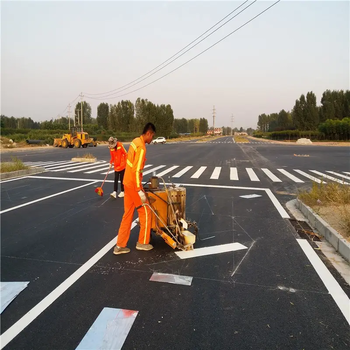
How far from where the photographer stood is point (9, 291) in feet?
11.3

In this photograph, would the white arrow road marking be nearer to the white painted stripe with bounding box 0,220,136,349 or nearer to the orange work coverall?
the white painted stripe with bounding box 0,220,136,349

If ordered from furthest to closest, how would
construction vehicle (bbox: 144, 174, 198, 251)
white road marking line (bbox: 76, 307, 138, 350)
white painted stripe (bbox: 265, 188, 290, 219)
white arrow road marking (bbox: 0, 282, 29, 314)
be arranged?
1. white painted stripe (bbox: 265, 188, 290, 219)
2. construction vehicle (bbox: 144, 174, 198, 251)
3. white arrow road marking (bbox: 0, 282, 29, 314)
4. white road marking line (bbox: 76, 307, 138, 350)

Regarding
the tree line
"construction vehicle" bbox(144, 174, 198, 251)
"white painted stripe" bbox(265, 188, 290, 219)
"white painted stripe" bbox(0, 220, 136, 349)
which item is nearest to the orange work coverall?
"construction vehicle" bbox(144, 174, 198, 251)

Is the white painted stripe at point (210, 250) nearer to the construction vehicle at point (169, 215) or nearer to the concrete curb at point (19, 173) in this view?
the construction vehicle at point (169, 215)

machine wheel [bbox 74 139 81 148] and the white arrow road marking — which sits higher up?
machine wheel [bbox 74 139 81 148]

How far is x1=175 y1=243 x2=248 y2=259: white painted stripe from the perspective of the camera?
4402 mm

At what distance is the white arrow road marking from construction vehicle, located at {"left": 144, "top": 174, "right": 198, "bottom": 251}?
2011mm

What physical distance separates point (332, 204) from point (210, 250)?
12.4 feet

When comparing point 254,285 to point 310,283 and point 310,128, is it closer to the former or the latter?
point 310,283

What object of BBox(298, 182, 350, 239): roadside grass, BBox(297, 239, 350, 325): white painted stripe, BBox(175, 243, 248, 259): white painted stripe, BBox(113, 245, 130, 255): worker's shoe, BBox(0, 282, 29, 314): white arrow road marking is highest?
BBox(298, 182, 350, 239): roadside grass

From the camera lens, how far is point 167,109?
254ft

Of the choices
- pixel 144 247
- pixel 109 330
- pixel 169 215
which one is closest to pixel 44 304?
pixel 109 330

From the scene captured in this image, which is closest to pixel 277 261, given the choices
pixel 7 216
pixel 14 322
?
pixel 14 322

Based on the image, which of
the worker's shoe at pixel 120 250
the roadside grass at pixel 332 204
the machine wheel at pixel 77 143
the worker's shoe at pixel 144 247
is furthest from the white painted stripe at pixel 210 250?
the machine wheel at pixel 77 143
